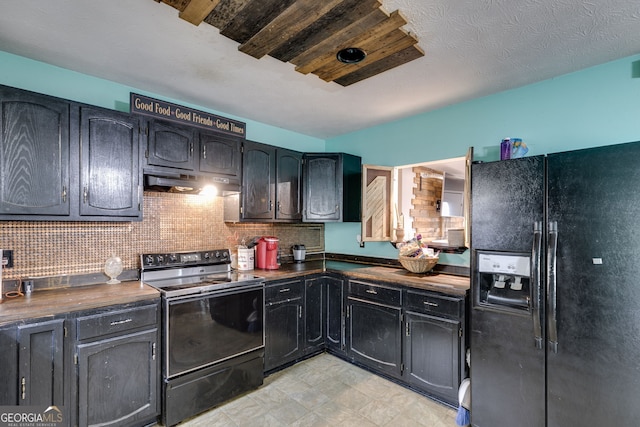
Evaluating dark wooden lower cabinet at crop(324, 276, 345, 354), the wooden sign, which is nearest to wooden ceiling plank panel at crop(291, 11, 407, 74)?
the wooden sign

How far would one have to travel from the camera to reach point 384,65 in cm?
208

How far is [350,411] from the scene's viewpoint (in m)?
2.32

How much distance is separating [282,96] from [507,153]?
1.90 metres

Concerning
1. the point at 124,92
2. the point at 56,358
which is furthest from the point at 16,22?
the point at 56,358

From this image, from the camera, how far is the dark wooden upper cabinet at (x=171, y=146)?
7.95 feet

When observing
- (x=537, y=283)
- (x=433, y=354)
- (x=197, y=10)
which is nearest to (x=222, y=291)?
(x=433, y=354)

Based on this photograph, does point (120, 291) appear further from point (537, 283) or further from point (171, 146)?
point (537, 283)

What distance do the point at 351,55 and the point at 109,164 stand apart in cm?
187

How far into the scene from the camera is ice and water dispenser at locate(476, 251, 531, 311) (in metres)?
1.93

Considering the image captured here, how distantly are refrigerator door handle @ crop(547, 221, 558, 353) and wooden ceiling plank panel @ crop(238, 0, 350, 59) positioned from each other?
5.69ft

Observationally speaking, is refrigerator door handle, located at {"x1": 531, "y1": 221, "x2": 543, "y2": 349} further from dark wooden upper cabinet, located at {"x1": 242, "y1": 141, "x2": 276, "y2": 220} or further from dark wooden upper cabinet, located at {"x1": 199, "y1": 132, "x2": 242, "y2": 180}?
dark wooden upper cabinet, located at {"x1": 199, "y1": 132, "x2": 242, "y2": 180}

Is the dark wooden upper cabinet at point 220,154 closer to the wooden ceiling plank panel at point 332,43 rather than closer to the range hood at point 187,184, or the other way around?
the range hood at point 187,184

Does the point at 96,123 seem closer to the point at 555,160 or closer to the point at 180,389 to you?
the point at 180,389

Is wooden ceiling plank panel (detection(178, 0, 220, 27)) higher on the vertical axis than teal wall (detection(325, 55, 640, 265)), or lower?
higher
